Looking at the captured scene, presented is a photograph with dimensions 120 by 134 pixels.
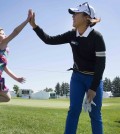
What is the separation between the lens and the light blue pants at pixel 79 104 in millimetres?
6648

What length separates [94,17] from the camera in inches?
271

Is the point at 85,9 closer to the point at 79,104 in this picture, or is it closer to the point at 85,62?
the point at 85,62

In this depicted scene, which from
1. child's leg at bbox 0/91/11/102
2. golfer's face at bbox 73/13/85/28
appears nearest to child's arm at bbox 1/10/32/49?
golfer's face at bbox 73/13/85/28

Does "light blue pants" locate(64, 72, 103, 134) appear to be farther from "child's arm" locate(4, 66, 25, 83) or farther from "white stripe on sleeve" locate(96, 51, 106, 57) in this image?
"child's arm" locate(4, 66, 25, 83)

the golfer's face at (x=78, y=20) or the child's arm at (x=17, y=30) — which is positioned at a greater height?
the golfer's face at (x=78, y=20)

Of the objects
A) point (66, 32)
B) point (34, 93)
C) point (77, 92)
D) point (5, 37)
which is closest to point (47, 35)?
point (66, 32)

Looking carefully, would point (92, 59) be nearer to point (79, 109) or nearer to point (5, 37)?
point (79, 109)

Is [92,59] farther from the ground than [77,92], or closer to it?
farther from the ground

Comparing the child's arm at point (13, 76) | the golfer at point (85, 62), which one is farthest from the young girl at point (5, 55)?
the golfer at point (85, 62)

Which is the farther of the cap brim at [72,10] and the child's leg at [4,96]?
the child's leg at [4,96]

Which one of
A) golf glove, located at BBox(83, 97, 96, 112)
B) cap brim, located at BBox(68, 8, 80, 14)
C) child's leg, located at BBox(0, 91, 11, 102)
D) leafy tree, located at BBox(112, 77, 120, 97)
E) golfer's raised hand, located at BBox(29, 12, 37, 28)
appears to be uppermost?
leafy tree, located at BBox(112, 77, 120, 97)

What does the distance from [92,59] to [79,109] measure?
970 mm

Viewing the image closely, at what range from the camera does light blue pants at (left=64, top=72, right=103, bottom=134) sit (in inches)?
262

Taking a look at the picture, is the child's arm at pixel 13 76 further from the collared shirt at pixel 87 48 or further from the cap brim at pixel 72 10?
the cap brim at pixel 72 10
